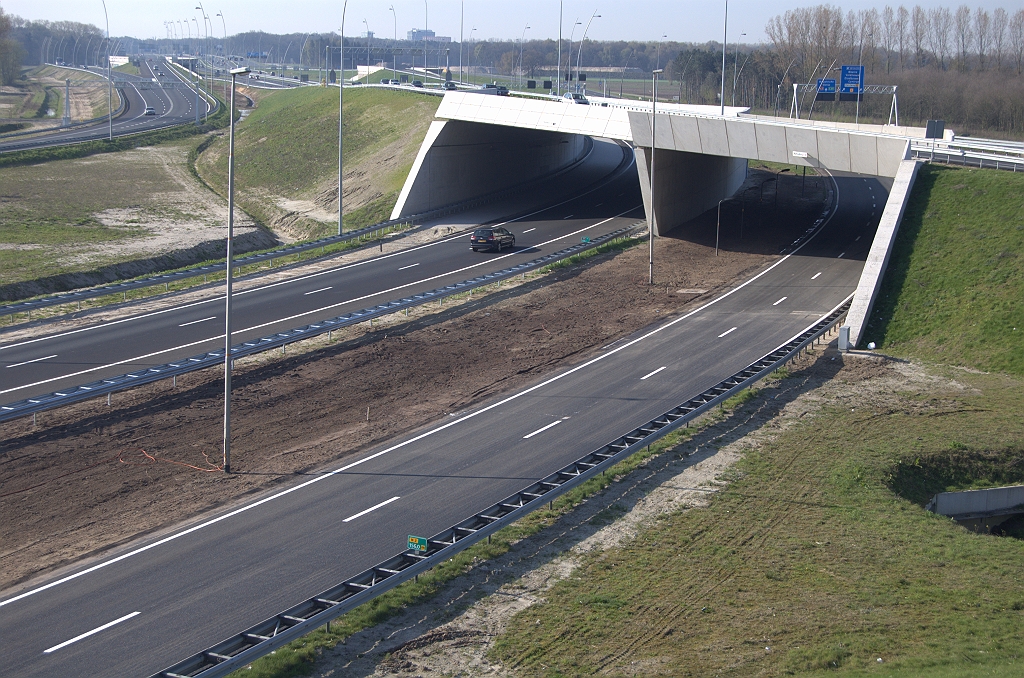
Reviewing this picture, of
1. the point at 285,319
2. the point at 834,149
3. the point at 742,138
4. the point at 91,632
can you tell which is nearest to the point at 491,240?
the point at 742,138

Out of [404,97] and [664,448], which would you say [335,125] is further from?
[664,448]

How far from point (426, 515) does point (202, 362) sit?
1136 centimetres

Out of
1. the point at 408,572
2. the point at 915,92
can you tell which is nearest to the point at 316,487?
the point at 408,572

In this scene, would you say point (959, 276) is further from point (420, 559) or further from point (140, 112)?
point (140, 112)

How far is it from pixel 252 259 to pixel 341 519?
25.5m

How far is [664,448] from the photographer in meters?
24.1

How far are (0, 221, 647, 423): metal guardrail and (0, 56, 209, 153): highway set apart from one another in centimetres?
5029

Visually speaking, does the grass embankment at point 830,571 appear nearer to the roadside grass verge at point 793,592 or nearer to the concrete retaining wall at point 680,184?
the roadside grass verge at point 793,592

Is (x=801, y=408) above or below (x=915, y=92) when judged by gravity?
below

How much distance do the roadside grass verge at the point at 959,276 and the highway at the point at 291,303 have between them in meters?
17.2

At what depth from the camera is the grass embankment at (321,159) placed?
5912 centimetres

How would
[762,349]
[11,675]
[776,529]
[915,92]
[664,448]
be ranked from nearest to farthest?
1. [11,675]
2. [776,529]
3. [664,448]
4. [762,349]
5. [915,92]

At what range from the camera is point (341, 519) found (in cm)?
1961

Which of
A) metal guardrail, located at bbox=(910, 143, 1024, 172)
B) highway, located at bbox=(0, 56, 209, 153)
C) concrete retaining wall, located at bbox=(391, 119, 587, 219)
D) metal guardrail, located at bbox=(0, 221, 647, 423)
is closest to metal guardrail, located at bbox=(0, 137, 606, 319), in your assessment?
concrete retaining wall, located at bbox=(391, 119, 587, 219)
